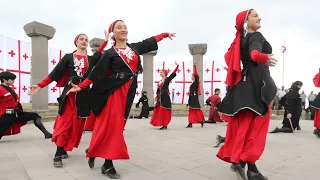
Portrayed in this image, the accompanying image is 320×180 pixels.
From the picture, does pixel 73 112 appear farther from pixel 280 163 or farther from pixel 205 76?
pixel 205 76

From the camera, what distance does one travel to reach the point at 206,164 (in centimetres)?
354

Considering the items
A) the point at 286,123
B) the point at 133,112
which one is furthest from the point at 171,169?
the point at 133,112

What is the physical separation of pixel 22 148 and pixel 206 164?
3.33 meters

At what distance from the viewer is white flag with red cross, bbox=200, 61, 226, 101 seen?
1455cm

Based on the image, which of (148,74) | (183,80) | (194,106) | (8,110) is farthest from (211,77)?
(8,110)

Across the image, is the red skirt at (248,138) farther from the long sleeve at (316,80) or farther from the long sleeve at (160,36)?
the long sleeve at (316,80)

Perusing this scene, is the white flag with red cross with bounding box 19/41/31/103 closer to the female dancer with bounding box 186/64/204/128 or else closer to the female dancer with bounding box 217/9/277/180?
the female dancer with bounding box 186/64/204/128

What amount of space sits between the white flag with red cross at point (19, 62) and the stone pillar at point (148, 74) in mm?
5716

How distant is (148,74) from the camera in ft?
45.9

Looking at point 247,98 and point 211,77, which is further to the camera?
point 211,77

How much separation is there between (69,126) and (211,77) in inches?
458

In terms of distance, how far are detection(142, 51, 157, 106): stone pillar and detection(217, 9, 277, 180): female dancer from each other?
36.3 feet

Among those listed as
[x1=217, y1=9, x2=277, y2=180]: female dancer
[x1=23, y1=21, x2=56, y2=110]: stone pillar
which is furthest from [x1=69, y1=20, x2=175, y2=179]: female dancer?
[x1=23, y1=21, x2=56, y2=110]: stone pillar

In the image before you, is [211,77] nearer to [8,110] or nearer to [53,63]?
[53,63]
